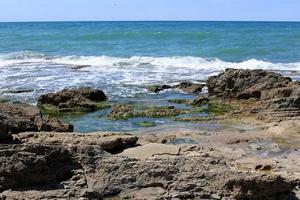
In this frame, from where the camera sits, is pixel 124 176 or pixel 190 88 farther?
pixel 190 88

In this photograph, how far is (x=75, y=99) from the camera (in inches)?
598

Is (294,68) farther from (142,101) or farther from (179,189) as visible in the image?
(179,189)

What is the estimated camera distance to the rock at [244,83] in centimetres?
1567

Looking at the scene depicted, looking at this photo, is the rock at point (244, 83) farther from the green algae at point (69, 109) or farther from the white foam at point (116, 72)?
the green algae at point (69, 109)

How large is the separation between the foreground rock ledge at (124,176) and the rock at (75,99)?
8.85 meters

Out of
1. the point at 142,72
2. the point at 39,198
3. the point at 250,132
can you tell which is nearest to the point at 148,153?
the point at 39,198

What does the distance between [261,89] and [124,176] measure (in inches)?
421

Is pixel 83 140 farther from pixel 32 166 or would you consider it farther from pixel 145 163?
pixel 32 166

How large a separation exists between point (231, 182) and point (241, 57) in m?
28.6

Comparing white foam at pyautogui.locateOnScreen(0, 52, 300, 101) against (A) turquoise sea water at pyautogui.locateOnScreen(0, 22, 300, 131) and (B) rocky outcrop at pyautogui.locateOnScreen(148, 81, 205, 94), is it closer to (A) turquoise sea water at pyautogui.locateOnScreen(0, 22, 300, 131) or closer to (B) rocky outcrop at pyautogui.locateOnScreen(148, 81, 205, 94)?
(A) turquoise sea water at pyautogui.locateOnScreen(0, 22, 300, 131)

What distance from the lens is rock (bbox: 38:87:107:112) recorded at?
14547mm

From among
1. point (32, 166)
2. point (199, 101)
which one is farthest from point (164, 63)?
point (32, 166)

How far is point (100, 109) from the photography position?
14.6 meters

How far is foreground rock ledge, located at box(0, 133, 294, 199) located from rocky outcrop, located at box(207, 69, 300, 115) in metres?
7.43
